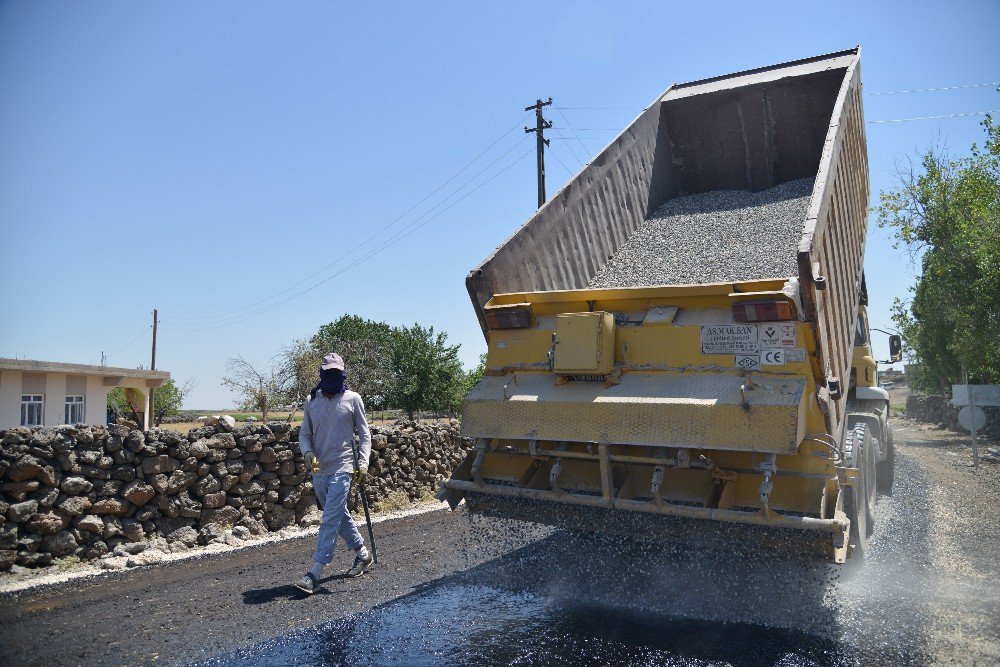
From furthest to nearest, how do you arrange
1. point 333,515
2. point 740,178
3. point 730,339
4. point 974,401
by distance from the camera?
1. point 974,401
2. point 740,178
3. point 333,515
4. point 730,339

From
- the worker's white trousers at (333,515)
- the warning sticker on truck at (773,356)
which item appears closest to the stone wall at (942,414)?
the warning sticker on truck at (773,356)

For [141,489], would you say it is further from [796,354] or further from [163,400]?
[163,400]

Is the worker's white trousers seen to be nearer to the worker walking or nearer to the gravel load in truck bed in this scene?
the worker walking

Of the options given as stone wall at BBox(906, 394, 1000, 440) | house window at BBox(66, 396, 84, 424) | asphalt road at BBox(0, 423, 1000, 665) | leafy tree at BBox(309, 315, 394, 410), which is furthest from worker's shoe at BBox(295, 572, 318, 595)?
leafy tree at BBox(309, 315, 394, 410)

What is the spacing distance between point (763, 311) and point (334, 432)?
10.5 ft

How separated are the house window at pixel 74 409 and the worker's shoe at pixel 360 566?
19031 millimetres

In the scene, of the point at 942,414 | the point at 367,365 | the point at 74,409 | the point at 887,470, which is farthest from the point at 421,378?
the point at 887,470

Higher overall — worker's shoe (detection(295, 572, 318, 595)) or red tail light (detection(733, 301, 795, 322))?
red tail light (detection(733, 301, 795, 322))

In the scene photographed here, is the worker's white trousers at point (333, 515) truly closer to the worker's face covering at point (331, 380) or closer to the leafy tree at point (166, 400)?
the worker's face covering at point (331, 380)

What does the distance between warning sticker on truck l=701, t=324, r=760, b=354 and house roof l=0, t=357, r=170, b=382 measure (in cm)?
1904

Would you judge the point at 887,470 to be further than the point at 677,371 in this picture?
Yes

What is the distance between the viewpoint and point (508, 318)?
5148mm

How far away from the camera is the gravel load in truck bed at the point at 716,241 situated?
601 cm

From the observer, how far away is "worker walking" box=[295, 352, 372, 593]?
536 cm
